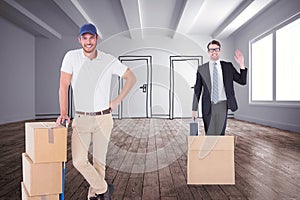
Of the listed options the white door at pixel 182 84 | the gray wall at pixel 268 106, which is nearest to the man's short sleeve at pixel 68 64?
the gray wall at pixel 268 106

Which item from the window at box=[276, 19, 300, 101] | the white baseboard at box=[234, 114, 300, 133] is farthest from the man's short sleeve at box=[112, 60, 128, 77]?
the window at box=[276, 19, 300, 101]

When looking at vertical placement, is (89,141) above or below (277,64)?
below

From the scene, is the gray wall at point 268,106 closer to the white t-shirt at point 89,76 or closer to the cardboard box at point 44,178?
the white t-shirt at point 89,76

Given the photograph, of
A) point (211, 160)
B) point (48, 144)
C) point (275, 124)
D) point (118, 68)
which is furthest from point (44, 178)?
point (275, 124)

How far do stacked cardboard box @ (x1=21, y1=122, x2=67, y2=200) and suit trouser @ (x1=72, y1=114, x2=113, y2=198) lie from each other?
18cm

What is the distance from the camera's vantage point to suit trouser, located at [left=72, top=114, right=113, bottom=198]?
1.96 metres

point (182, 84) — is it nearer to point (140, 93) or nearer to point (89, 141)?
point (140, 93)

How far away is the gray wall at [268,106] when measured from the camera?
6.99 metres

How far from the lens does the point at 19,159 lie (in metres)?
3.79

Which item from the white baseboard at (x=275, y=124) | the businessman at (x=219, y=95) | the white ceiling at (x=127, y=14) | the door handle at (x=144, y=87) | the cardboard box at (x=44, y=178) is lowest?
the white baseboard at (x=275, y=124)

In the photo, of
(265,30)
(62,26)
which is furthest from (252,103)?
(62,26)

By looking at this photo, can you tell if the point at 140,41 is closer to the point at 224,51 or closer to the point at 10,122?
the point at 224,51

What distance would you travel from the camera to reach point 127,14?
8.47 meters

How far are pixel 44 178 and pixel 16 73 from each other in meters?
9.22
